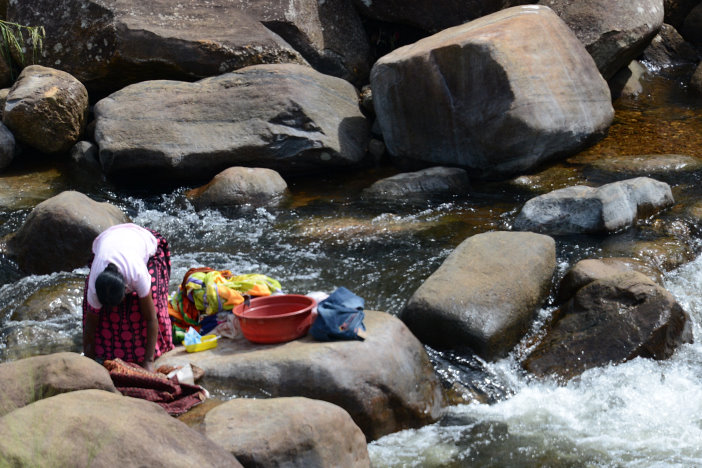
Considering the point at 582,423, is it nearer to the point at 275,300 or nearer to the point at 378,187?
the point at 275,300

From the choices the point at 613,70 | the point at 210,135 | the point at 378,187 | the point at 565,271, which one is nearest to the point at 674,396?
the point at 565,271

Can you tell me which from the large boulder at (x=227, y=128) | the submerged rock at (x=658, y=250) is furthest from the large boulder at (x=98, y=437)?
the large boulder at (x=227, y=128)

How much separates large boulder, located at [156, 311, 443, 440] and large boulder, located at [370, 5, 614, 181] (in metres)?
4.05

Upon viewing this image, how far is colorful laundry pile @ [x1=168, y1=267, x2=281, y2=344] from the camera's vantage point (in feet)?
17.7

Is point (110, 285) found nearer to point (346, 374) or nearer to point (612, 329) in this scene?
point (346, 374)

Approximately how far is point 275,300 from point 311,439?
151 cm

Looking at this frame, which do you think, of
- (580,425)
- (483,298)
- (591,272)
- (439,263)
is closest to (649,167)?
(591,272)

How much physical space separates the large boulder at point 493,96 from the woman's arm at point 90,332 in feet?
16.2

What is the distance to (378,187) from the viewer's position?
8.56 metres

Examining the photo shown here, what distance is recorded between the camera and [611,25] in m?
10.2

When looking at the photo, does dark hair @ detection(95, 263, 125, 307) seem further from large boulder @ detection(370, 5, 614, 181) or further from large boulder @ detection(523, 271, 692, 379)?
large boulder @ detection(370, 5, 614, 181)

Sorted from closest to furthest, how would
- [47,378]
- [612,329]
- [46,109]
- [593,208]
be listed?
[47,378]
[612,329]
[593,208]
[46,109]

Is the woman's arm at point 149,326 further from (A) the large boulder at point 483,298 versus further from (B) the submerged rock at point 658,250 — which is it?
(B) the submerged rock at point 658,250

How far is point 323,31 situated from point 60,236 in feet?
18.1
